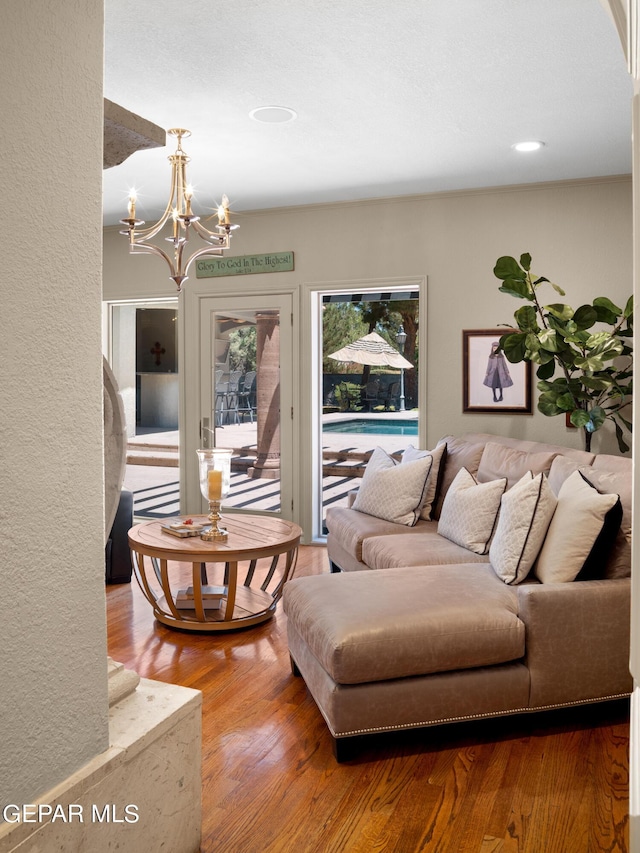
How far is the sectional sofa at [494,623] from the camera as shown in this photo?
2244mm

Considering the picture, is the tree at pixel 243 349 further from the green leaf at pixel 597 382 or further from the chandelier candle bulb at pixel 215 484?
the green leaf at pixel 597 382

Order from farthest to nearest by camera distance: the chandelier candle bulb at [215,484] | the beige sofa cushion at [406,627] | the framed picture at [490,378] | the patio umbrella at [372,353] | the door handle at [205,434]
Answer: the door handle at [205,434], the patio umbrella at [372,353], the framed picture at [490,378], the chandelier candle bulb at [215,484], the beige sofa cushion at [406,627]

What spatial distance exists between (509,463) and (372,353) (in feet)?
7.03

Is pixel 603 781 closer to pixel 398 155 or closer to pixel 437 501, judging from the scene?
pixel 437 501

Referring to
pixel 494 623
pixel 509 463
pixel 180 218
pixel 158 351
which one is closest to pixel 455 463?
pixel 509 463

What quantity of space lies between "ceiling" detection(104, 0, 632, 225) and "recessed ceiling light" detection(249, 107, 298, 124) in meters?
0.05

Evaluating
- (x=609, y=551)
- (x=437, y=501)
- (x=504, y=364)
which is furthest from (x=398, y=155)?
(x=609, y=551)

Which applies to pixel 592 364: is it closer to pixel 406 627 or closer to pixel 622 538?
pixel 622 538

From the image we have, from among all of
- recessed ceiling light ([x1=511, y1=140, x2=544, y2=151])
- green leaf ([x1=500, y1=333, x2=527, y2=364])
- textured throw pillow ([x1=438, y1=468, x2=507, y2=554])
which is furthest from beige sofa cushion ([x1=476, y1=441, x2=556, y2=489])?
recessed ceiling light ([x1=511, y1=140, x2=544, y2=151])

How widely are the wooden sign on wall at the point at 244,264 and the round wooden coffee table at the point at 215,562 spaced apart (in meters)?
2.50

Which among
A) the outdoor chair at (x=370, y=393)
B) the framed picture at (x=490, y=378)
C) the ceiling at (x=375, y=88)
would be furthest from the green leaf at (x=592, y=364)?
the outdoor chair at (x=370, y=393)

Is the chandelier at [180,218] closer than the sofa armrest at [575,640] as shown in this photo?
No

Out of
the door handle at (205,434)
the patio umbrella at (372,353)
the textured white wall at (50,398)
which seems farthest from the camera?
the door handle at (205,434)

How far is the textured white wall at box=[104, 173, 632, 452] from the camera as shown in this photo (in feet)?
15.5
